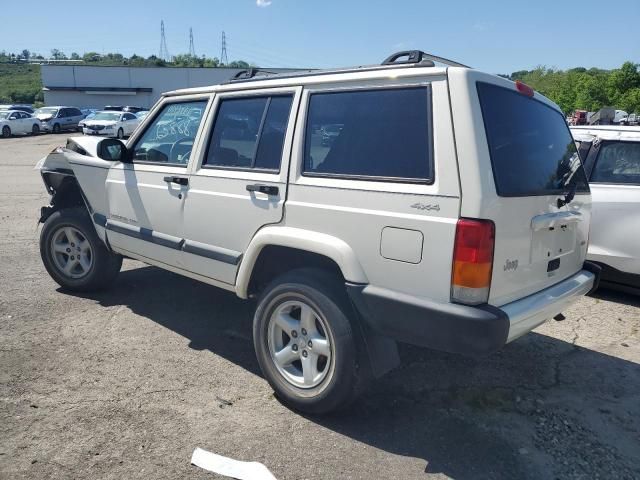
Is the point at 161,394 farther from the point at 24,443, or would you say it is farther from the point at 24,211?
the point at 24,211

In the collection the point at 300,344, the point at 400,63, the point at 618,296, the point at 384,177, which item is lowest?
the point at 618,296

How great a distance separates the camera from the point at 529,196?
280 centimetres

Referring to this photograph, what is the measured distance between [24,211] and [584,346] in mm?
9427

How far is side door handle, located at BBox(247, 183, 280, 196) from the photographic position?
10.7ft

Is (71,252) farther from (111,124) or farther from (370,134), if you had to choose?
(111,124)

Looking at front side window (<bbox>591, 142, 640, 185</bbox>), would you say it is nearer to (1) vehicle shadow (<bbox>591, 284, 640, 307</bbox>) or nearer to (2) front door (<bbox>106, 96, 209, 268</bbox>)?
(1) vehicle shadow (<bbox>591, 284, 640, 307</bbox>)

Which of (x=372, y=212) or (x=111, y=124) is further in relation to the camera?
(x=111, y=124)

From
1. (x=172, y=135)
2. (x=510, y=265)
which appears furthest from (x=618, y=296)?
(x=172, y=135)

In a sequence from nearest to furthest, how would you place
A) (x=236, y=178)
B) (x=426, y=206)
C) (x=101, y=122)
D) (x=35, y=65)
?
(x=426, y=206) → (x=236, y=178) → (x=101, y=122) → (x=35, y=65)

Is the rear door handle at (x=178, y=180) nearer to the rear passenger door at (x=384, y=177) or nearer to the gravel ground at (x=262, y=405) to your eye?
the rear passenger door at (x=384, y=177)

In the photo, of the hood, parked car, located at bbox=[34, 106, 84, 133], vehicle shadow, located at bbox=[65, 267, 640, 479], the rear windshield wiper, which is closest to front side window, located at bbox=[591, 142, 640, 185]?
vehicle shadow, located at bbox=[65, 267, 640, 479]

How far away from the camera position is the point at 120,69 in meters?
51.6

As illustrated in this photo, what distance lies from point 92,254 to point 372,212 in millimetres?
3355

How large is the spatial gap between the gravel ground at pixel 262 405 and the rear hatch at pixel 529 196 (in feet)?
2.96
